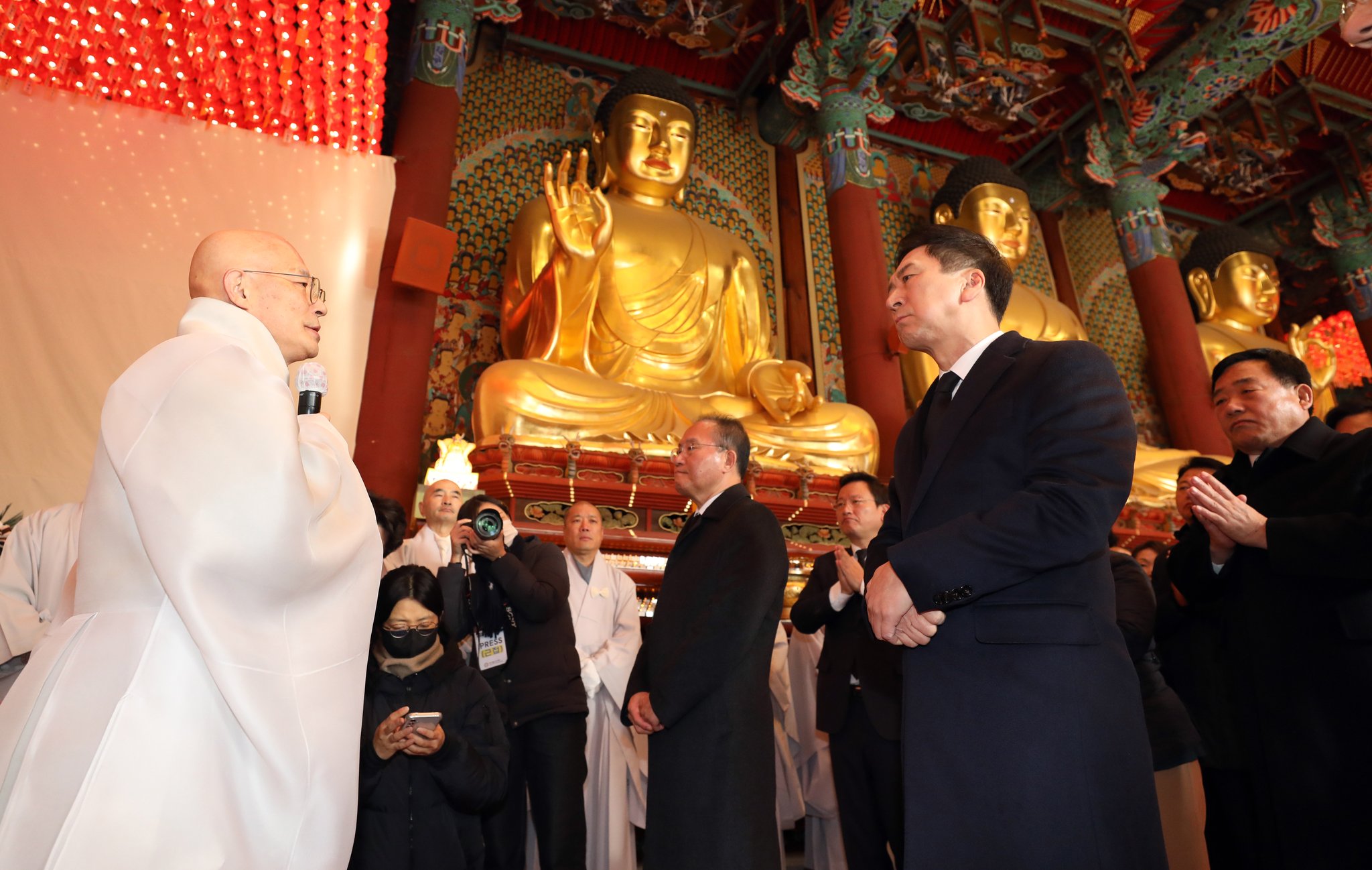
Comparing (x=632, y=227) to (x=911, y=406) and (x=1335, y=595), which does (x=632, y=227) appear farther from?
(x=1335, y=595)

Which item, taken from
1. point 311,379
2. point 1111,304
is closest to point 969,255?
point 311,379

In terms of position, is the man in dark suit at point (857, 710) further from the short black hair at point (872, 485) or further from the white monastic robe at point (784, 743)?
the white monastic robe at point (784, 743)

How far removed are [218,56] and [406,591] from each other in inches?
82.5

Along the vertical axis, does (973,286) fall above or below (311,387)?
above

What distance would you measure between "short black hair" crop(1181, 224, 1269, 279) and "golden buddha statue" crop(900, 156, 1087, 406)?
5.68 ft

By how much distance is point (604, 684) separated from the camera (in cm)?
264

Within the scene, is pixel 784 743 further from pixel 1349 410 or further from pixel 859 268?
pixel 859 268

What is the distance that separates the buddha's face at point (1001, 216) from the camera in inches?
256

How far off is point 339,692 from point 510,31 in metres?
6.06

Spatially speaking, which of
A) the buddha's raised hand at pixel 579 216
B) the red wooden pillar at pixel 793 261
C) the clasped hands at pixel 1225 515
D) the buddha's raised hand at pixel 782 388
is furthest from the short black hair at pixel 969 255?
the red wooden pillar at pixel 793 261

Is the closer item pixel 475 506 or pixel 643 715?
pixel 643 715

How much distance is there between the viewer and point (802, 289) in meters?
6.32

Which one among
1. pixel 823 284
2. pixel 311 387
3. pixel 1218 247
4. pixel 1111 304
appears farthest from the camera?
pixel 1111 304

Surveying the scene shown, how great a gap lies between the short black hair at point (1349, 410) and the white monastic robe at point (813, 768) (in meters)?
1.59
